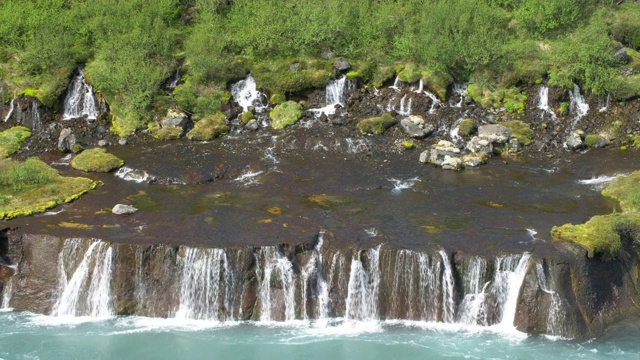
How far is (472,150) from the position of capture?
3841cm

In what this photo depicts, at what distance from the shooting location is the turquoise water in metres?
25.0

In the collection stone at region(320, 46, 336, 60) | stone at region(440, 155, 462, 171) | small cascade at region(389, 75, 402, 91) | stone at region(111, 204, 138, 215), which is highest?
stone at region(320, 46, 336, 60)

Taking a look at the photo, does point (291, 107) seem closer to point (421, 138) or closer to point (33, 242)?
point (421, 138)

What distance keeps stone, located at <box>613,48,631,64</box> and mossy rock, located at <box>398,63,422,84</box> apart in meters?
12.4

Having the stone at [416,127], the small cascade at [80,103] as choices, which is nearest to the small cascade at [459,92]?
the stone at [416,127]

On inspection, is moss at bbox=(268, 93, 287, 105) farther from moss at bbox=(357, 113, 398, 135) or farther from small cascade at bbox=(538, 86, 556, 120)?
small cascade at bbox=(538, 86, 556, 120)

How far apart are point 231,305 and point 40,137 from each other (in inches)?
808

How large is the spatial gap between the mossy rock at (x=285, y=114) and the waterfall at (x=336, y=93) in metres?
1.30

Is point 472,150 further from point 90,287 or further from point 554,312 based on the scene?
point 90,287

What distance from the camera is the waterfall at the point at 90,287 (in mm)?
27953

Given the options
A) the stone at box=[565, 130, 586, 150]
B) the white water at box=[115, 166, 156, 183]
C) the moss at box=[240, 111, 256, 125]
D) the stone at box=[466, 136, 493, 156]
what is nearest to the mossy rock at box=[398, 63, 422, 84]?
the stone at box=[466, 136, 493, 156]

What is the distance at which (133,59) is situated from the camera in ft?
148

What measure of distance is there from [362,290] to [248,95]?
21.2 metres

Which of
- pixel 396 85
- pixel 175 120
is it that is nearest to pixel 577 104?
pixel 396 85
